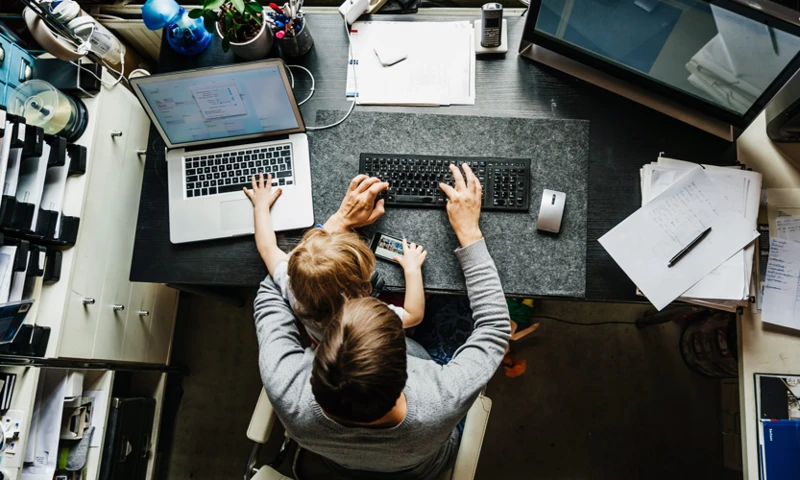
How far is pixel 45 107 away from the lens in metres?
1.12

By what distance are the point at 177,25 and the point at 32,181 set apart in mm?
471

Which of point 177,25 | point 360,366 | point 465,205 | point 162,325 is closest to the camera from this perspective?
point 360,366

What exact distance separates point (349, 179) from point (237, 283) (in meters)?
0.34

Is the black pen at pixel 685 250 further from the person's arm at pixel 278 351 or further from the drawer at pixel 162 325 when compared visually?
the drawer at pixel 162 325

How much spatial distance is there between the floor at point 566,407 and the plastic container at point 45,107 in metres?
0.88

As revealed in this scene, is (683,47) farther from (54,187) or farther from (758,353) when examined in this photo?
(54,187)

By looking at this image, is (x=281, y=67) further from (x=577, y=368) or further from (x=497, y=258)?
(x=577, y=368)

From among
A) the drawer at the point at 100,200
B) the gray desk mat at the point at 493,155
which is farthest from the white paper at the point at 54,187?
the gray desk mat at the point at 493,155

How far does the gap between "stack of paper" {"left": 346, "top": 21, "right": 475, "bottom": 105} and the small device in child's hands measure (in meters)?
0.33

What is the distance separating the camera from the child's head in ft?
2.99

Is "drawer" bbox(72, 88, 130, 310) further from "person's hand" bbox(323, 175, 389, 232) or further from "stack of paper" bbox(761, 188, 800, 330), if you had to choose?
"stack of paper" bbox(761, 188, 800, 330)

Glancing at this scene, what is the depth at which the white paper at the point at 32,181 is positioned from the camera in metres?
1.05


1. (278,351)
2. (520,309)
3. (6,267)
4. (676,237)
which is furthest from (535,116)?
(6,267)

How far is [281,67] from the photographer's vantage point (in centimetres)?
99
